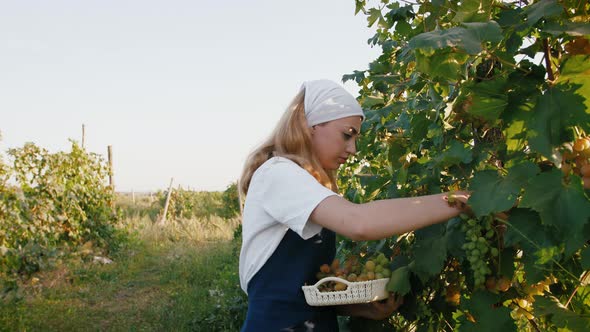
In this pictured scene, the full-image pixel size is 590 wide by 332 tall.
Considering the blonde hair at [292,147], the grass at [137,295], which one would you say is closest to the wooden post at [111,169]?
the grass at [137,295]

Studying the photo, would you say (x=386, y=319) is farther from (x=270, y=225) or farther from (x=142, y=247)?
(x=142, y=247)

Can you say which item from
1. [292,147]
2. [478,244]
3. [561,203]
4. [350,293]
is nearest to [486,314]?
[478,244]

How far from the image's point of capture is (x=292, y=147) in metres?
2.02

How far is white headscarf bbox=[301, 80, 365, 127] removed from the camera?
2.00 metres

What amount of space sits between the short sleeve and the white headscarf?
0.79 ft

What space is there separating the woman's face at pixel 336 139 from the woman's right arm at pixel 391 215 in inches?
15.5

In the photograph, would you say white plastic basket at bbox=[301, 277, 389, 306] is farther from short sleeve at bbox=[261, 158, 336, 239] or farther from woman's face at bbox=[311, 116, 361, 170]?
woman's face at bbox=[311, 116, 361, 170]

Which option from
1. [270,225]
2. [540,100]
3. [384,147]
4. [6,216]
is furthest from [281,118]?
[6,216]

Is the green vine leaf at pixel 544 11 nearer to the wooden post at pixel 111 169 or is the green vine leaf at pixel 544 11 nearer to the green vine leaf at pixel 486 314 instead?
the green vine leaf at pixel 486 314

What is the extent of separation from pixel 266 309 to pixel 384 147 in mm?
1775

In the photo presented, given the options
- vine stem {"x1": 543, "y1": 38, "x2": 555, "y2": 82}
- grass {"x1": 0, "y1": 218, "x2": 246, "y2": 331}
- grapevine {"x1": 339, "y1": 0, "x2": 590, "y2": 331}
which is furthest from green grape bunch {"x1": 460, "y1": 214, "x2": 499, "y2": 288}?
grass {"x1": 0, "y1": 218, "x2": 246, "y2": 331}

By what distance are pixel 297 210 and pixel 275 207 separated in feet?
0.32

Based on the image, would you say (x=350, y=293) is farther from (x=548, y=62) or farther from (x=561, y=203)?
(x=548, y=62)

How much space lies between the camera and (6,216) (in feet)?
22.9
